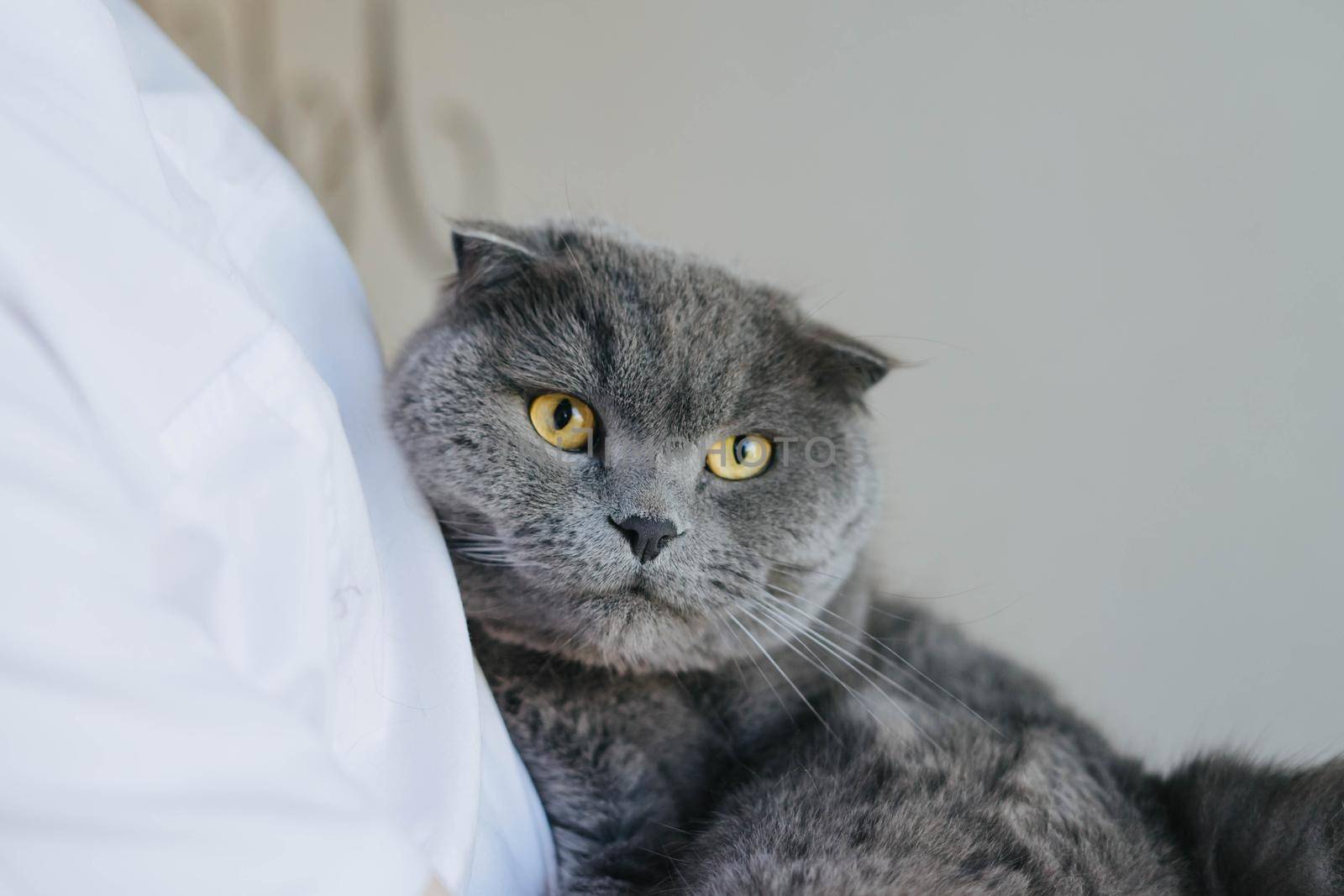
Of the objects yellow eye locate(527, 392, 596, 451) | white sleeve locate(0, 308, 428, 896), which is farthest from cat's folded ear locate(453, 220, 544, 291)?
white sleeve locate(0, 308, 428, 896)

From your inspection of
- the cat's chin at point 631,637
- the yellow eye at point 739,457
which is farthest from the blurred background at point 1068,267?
the cat's chin at point 631,637

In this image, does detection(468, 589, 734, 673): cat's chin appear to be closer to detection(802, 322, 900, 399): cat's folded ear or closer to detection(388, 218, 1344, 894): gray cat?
detection(388, 218, 1344, 894): gray cat

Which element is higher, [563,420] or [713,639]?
[563,420]

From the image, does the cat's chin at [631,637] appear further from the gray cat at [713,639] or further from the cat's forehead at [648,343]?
the cat's forehead at [648,343]

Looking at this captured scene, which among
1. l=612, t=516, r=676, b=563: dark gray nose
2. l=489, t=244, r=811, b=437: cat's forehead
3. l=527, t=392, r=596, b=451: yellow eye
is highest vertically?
l=489, t=244, r=811, b=437: cat's forehead

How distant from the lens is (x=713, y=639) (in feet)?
2.51

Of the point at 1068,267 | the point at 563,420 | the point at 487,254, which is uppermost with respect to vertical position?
the point at 1068,267

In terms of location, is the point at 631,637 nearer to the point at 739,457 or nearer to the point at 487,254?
the point at 739,457

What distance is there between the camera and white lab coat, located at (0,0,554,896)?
36 centimetres

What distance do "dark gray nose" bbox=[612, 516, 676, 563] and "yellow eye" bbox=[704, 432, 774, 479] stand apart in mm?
112

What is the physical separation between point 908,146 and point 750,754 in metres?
0.93

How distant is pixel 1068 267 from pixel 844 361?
1.89 feet

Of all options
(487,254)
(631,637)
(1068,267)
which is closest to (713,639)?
(631,637)

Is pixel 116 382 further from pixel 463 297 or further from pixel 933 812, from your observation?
pixel 933 812
